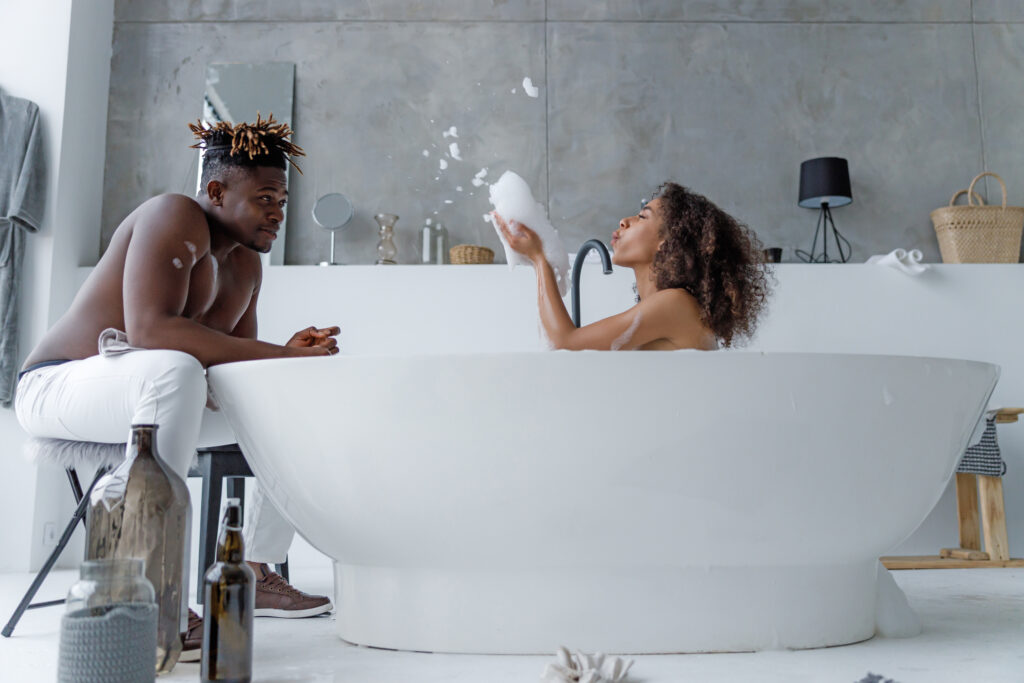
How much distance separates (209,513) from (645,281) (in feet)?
3.61

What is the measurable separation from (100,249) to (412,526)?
2740 mm

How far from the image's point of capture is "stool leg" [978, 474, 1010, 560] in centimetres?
300

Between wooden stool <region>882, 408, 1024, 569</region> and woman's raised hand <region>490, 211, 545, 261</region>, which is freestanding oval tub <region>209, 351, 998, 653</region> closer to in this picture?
woman's raised hand <region>490, 211, 545, 261</region>

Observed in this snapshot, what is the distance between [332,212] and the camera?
11.8 ft

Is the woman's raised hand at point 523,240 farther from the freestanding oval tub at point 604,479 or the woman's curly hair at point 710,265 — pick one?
the freestanding oval tub at point 604,479

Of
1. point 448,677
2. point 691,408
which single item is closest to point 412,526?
point 448,677

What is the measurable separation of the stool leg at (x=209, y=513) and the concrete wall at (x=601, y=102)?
1.84 m

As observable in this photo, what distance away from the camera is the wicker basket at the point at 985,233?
3.41 meters

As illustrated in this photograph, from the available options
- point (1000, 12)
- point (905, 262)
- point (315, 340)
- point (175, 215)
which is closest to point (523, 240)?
point (315, 340)

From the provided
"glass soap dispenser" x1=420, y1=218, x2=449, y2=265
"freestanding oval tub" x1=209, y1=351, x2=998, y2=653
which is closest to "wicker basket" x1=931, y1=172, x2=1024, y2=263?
"glass soap dispenser" x1=420, y1=218, x2=449, y2=265

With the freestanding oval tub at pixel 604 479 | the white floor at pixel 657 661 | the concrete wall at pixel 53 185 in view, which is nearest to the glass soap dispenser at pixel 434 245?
the concrete wall at pixel 53 185

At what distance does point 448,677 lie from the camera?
1.31 metres

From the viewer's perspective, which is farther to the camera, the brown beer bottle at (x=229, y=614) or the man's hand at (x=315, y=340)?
the man's hand at (x=315, y=340)

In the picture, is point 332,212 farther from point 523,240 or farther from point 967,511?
point 967,511
